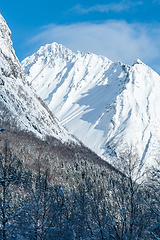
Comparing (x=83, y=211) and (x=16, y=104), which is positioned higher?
(x=16, y=104)

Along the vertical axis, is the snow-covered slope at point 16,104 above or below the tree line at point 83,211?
above

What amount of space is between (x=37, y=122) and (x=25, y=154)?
43.7m

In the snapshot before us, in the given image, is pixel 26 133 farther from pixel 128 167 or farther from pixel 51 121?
pixel 128 167

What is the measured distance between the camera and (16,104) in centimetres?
10894

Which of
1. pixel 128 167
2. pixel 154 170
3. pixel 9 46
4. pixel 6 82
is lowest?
pixel 128 167

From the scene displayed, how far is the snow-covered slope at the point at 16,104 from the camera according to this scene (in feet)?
337

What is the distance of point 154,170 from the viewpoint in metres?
18.0

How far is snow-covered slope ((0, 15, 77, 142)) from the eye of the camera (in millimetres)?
102625

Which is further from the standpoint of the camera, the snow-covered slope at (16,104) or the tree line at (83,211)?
the snow-covered slope at (16,104)

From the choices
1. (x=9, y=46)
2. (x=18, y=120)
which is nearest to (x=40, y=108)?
(x=18, y=120)

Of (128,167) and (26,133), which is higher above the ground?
(26,133)

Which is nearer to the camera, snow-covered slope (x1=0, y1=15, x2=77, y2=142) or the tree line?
the tree line

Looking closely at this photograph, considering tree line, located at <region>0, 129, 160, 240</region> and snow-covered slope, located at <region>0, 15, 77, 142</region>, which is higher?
snow-covered slope, located at <region>0, 15, 77, 142</region>

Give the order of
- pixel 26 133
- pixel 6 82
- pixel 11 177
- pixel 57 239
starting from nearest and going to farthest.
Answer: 1. pixel 11 177
2. pixel 57 239
3. pixel 26 133
4. pixel 6 82
